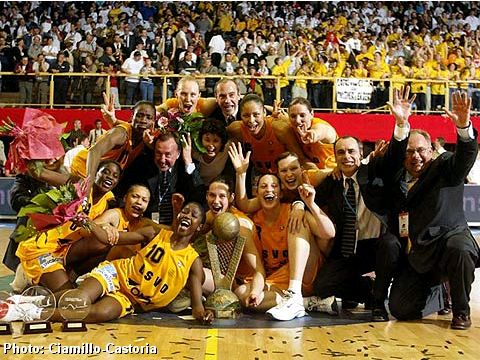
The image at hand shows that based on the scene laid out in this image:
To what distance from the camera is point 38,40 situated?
14.8 m

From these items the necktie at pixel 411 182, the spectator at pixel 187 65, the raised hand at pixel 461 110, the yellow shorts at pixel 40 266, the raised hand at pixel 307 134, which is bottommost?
the yellow shorts at pixel 40 266

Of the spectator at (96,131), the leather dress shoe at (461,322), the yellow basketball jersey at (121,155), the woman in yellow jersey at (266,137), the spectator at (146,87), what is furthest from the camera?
the spectator at (146,87)

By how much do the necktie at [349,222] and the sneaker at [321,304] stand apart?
421 mm

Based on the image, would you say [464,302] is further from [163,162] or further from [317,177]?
[163,162]

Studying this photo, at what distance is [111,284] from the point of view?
5113 mm

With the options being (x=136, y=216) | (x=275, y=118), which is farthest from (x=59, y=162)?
(x=275, y=118)

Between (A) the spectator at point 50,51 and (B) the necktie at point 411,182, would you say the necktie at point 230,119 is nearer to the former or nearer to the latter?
(B) the necktie at point 411,182

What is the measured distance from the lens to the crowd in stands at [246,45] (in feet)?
45.8

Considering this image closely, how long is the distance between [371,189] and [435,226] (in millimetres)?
619

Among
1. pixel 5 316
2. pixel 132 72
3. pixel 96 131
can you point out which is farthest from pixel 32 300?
pixel 132 72

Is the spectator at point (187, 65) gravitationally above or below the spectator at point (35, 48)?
below

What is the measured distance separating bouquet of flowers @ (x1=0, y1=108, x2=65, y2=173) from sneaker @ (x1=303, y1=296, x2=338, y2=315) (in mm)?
2377

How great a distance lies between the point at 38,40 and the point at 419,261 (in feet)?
38.7

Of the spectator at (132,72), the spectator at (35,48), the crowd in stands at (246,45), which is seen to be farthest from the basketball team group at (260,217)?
the spectator at (35,48)
